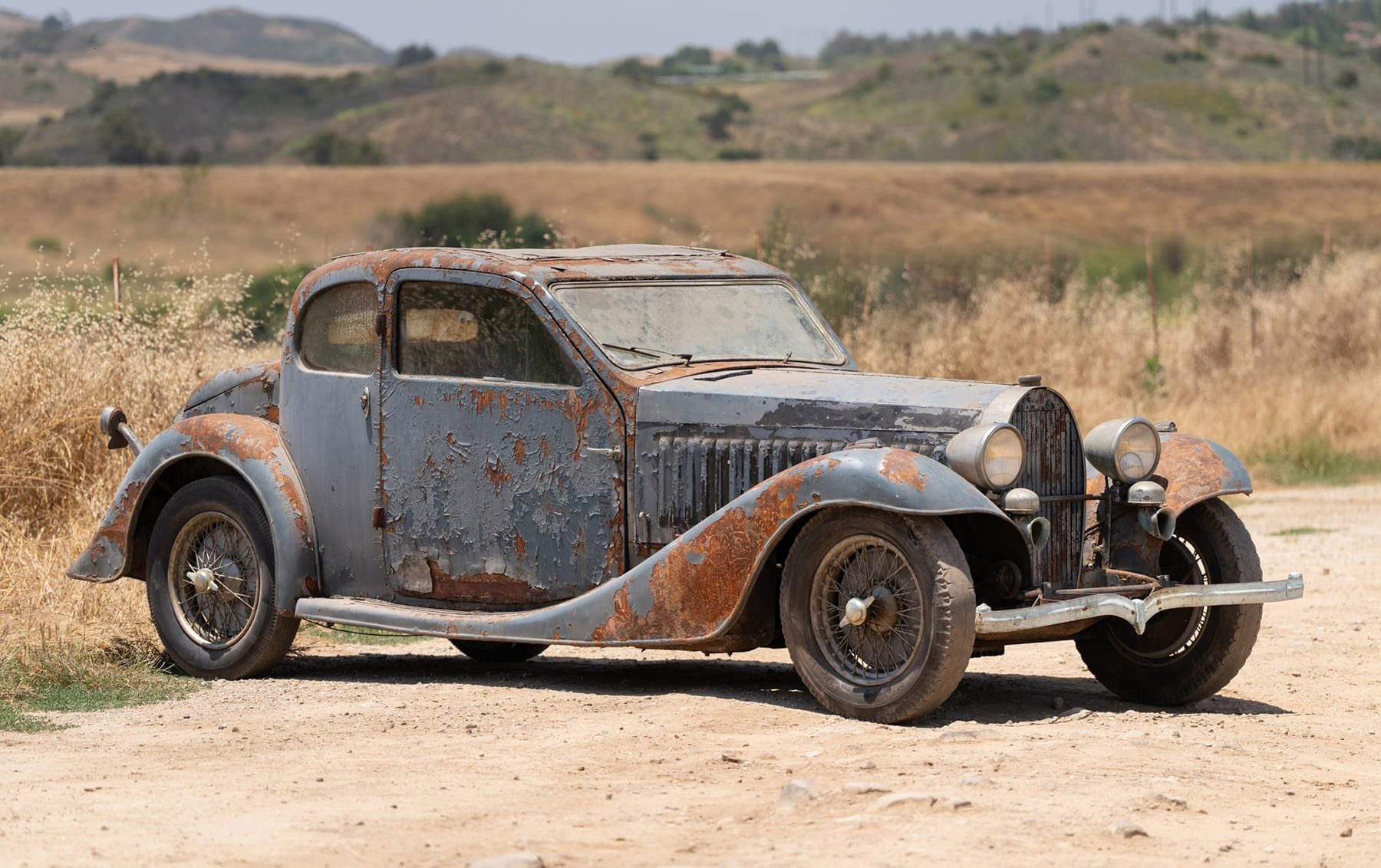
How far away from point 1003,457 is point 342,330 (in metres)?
2.96

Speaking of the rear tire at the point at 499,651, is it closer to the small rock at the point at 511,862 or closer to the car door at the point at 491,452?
the car door at the point at 491,452

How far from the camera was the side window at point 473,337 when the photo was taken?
746 centimetres

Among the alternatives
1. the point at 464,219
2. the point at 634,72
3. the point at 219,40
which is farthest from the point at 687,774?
the point at 219,40

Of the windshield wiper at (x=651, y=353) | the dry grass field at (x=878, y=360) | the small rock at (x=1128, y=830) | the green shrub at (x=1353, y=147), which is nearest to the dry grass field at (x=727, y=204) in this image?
the dry grass field at (x=878, y=360)

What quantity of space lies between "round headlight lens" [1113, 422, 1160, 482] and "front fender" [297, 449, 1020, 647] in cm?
69

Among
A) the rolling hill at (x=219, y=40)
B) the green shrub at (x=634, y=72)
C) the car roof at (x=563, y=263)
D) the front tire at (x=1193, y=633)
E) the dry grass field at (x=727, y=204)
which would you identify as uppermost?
the rolling hill at (x=219, y=40)

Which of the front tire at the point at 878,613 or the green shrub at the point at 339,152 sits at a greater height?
the green shrub at the point at 339,152

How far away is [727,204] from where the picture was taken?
5441 cm

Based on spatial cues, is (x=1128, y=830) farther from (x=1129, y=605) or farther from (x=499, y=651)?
(x=499, y=651)

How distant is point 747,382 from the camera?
7.26 metres

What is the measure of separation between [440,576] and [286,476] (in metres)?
0.83

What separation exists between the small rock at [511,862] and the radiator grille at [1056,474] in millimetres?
2647

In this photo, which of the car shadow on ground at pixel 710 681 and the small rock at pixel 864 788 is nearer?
the small rock at pixel 864 788

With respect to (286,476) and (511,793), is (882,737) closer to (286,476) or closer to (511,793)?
(511,793)
